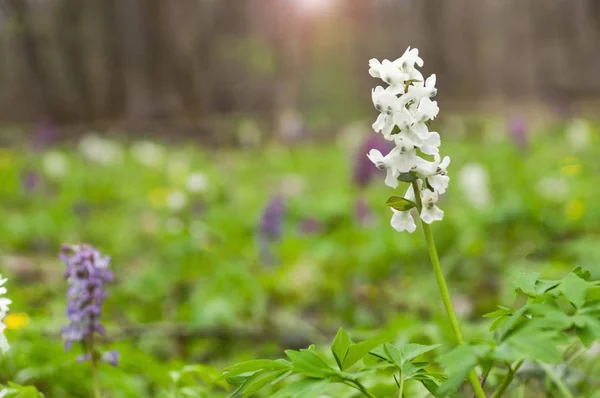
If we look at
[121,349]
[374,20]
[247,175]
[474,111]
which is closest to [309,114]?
[374,20]

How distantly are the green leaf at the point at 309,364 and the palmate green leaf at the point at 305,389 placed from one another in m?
0.01

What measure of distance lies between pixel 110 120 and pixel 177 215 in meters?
10.7

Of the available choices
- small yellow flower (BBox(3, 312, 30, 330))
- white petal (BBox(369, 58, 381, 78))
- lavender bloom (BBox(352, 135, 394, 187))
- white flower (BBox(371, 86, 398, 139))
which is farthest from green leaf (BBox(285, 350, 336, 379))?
lavender bloom (BBox(352, 135, 394, 187))

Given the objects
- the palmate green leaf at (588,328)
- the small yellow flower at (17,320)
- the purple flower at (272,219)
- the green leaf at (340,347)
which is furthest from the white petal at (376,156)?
the purple flower at (272,219)

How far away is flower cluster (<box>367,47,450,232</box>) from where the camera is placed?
115 cm

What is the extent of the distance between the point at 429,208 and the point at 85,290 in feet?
2.80

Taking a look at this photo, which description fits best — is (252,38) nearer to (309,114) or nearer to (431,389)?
(309,114)

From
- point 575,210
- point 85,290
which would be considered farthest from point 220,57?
point 85,290

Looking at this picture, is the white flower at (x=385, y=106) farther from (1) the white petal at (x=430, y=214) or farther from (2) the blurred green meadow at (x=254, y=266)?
(2) the blurred green meadow at (x=254, y=266)

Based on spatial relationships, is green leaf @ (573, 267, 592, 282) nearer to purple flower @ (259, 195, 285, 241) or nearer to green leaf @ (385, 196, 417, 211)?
green leaf @ (385, 196, 417, 211)

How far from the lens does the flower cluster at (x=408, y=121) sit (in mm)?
1146

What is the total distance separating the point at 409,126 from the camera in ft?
3.78

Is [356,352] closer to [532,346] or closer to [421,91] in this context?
[532,346]

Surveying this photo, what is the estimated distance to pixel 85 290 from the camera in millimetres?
1561
